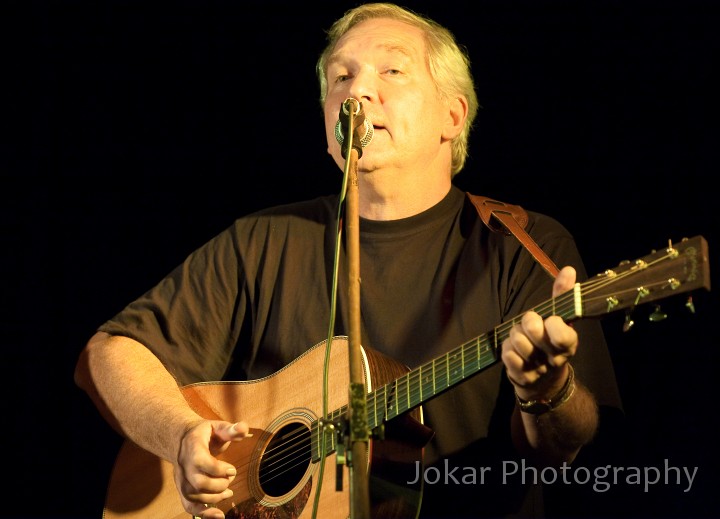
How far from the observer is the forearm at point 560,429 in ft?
8.16

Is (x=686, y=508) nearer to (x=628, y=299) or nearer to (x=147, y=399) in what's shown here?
(x=628, y=299)

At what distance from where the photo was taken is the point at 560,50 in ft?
12.0

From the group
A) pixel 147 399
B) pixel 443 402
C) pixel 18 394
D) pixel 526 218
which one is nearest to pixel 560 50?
pixel 526 218

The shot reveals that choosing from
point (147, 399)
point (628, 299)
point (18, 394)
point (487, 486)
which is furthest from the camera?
point (18, 394)

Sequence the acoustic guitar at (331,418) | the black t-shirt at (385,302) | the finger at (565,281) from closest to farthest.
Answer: the acoustic guitar at (331,418) < the finger at (565,281) < the black t-shirt at (385,302)

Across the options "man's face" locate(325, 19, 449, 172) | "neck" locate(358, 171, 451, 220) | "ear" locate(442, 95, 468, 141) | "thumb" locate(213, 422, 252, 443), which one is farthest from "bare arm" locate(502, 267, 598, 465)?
"ear" locate(442, 95, 468, 141)

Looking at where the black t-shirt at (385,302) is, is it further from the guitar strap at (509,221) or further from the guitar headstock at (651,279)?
the guitar headstock at (651,279)

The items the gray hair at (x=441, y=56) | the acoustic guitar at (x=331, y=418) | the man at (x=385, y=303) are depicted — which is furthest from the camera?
the gray hair at (x=441, y=56)

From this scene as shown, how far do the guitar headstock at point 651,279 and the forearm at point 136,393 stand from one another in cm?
137

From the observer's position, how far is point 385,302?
121 inches

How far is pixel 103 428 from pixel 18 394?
0.41m

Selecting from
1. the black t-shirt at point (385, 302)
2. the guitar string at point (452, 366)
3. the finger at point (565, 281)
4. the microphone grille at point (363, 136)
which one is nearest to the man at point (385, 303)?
the black t-shirt at point (385, 302)

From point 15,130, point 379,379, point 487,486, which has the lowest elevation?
point 487,486

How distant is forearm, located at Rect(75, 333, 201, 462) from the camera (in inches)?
113
